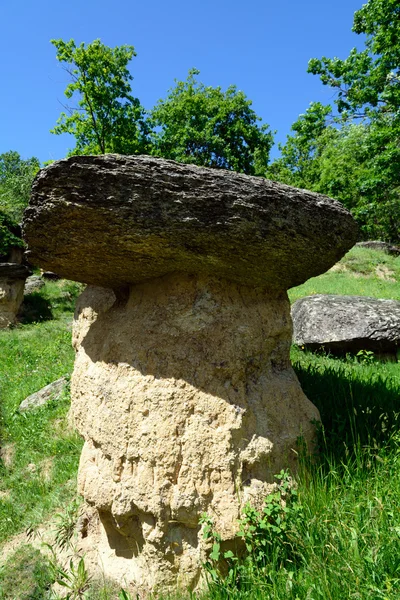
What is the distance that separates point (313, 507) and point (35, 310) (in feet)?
45.4

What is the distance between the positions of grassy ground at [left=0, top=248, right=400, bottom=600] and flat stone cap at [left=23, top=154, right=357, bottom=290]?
130cm

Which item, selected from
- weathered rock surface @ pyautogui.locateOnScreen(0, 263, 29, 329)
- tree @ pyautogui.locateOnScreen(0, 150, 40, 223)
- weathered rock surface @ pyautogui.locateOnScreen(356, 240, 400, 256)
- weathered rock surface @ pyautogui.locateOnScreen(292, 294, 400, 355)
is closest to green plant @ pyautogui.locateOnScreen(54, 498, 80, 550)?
weathered rock surface @ pyautogui.locateOnScreen(292, 294, 400, 355)

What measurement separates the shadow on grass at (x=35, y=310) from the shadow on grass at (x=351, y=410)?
435 inches

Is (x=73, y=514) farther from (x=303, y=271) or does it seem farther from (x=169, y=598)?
(x=303, y=271)

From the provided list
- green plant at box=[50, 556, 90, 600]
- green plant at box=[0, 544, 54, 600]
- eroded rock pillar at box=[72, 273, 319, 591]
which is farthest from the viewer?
green plant at box=[0, 544, 54, 600]

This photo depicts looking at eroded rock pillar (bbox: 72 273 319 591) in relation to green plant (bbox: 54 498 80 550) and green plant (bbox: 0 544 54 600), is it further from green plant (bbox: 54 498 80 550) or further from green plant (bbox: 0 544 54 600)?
green plant (bbox: 0 544 54 600)

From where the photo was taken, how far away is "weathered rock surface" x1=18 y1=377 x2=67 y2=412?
609 centimetres

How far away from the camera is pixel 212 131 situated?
28.9m

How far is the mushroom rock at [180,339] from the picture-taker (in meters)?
2.69

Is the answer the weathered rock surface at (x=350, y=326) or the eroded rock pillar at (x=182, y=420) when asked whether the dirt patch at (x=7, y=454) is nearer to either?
the eroded rock pillar at (x=182, y=420)

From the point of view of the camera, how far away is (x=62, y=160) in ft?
8.27

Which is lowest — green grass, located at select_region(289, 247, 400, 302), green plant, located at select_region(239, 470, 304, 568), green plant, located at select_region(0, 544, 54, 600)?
green plant, located at select_region(0, 544, 54, 600)

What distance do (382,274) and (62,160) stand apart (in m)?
16.3

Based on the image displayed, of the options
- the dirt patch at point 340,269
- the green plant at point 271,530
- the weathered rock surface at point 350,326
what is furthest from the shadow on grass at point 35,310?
the green plant at point 271,530
